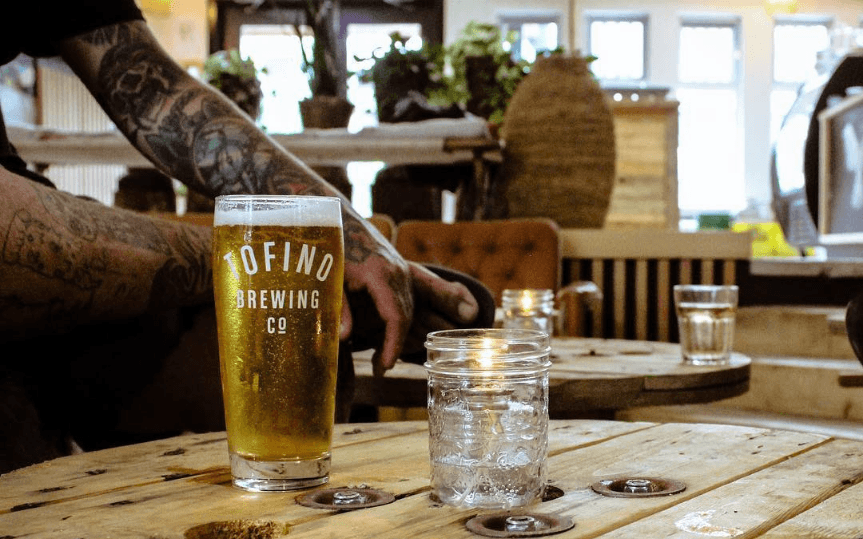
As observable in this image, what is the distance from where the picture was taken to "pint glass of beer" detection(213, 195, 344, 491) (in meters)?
0.69

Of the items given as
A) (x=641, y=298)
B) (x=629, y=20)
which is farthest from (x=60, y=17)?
(x=629, y=20)

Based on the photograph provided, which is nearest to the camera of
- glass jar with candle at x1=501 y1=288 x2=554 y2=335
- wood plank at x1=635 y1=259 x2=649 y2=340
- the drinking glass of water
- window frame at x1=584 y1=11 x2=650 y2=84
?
the drinking glass of water

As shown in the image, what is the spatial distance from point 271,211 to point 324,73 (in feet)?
12.6

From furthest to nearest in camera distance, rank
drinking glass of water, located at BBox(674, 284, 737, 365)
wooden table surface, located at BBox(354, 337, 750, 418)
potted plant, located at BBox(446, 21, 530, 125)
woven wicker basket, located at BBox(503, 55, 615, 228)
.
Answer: potted plant, located at BBox(446, 21, 530, 125) < woven wicker basket, located at BBox(503, 55, 615, 228) < drinking glass of water, located at BBox(674, 284, 737, 365) < wooden table surface, located at BBox(354, 337, 750, 418)

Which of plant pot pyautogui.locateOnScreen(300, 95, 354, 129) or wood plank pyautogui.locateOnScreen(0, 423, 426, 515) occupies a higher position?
plant pot pyautogui.locateOnScreen(300, 95, 354, 129)

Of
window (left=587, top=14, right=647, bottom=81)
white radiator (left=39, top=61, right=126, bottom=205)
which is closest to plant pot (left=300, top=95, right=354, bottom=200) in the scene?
white radiator (left=39, top=61, right=126, bottom=205)

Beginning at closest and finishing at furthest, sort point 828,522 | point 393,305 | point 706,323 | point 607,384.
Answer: point 828,522 < point 393,305 < point 607,384 < point 706,323

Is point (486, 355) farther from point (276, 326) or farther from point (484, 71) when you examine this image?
point (484, 71)

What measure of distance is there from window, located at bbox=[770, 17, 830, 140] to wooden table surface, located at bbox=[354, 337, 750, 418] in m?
10.6

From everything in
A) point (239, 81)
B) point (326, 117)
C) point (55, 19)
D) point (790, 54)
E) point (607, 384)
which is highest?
point (790, 54)

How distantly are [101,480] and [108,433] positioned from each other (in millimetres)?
476

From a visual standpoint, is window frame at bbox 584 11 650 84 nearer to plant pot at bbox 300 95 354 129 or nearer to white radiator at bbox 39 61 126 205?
white radiator at bbox 39 61 126 205

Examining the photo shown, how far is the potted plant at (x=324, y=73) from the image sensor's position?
427 cm

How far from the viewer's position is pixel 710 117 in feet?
38.9
